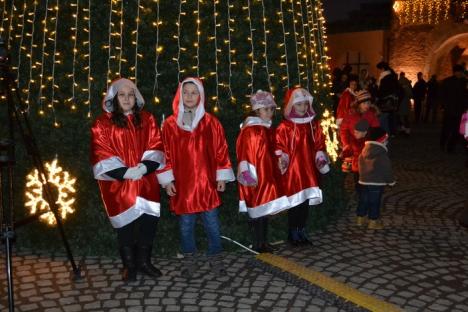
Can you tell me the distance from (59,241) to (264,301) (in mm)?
2282

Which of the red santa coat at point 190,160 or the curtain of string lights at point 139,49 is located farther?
the curtain of string lights at point 139,49

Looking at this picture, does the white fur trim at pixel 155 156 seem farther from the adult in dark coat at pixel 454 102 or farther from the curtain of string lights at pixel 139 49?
the adult in dark coat at pixel 454 102

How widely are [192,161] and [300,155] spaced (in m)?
1.20

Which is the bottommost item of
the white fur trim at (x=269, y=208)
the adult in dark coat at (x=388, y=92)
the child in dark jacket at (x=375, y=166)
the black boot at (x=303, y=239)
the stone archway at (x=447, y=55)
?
the black boot at (x=303, y=239)

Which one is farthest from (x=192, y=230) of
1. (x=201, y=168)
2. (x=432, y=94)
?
(x=432, y=94)

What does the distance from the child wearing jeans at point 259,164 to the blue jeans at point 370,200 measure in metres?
1.24

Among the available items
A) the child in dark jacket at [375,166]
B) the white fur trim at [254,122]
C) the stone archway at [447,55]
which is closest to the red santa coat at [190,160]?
the white fur trim at [254,122]

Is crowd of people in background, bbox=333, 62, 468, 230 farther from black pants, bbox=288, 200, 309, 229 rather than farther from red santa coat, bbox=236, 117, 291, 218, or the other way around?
red santa coat, bbox=236, 117, 291, 218

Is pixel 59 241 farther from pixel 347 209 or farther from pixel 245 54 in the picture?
pixel 347 209

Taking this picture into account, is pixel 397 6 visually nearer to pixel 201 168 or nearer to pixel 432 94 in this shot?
pixel 432 94

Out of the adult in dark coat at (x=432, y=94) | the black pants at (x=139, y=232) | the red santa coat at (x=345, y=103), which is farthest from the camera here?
the adult in dark coat at (x=432, y=94)

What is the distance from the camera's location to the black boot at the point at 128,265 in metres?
4.52

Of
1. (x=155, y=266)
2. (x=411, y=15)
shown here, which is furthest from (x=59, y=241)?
(x=411, y=15)

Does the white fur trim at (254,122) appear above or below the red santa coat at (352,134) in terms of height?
above
